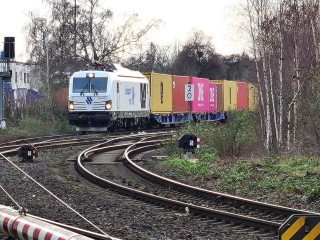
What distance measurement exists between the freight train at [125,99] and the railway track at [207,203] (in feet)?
47.1

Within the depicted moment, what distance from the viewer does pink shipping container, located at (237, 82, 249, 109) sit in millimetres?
55438

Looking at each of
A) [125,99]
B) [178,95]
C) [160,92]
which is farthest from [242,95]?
[125,99]

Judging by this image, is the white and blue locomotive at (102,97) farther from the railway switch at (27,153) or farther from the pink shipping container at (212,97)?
the railway switch at (27,153)

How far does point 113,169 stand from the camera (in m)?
19.1

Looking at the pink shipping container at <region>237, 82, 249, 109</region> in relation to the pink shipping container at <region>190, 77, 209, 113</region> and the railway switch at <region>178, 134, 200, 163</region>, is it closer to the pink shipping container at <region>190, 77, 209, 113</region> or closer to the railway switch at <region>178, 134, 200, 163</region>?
the pink shipping container at <region>190, 77, 209, 113</region>

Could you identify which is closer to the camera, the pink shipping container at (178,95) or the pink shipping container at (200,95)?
Result: the pink shipping container at (178,95)

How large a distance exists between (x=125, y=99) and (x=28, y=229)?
28412 millimetres

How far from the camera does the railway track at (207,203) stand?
1032 cm

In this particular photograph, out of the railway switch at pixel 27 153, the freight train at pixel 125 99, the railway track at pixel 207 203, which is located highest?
the freight train at pixel 125 99

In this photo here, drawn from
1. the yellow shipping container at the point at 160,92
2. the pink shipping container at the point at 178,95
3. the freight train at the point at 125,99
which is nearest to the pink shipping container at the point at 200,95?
the freight train at the point at 125,99

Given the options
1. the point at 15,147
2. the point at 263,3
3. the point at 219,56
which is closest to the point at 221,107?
the point at 263,3

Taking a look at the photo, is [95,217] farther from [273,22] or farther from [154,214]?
[273,22]

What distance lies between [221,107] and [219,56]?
4813 centimetres

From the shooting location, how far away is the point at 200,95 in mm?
44812
